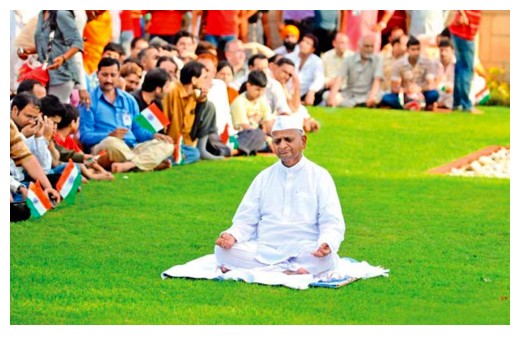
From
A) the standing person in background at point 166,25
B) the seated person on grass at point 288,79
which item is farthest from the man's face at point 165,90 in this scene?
the standing person in background at point 166,25

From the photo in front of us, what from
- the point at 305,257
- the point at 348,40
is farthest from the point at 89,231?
the point at 348,40

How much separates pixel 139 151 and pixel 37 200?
287cm

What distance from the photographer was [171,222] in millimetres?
11414

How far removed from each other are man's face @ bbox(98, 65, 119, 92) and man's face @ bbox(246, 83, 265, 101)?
2296 millimetres

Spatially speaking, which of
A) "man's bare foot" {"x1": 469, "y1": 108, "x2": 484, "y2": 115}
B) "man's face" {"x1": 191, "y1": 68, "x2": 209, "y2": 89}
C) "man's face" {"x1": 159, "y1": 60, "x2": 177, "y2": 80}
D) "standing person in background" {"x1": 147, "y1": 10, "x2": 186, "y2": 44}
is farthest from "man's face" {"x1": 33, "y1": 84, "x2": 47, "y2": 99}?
"man's bare foot" {"x1": 469, "y1": 108, "x2": 484, "y2": 115}

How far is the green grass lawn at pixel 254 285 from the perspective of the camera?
27.0ft

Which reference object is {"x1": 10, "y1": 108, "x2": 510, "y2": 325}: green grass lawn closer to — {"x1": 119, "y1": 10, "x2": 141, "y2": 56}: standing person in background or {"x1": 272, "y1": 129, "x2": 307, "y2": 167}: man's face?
{"x1": 272, "y1": 129, "x2": 307, "y2": 167}: man's face

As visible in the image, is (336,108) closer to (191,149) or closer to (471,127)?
(471,127)

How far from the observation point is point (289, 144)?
29.8ft

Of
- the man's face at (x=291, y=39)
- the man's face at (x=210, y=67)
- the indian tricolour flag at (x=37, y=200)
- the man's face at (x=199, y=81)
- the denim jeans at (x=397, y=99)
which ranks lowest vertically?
the indian tricolour flag at (x=37, y=200)

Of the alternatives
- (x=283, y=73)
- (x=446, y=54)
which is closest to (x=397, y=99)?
(x=446, y=54)

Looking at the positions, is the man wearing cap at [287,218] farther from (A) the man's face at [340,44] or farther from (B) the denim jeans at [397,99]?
(A) the man's face at [340,44]

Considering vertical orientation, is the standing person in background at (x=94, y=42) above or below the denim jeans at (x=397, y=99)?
above

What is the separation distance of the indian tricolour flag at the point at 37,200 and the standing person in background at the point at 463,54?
34.0ft
